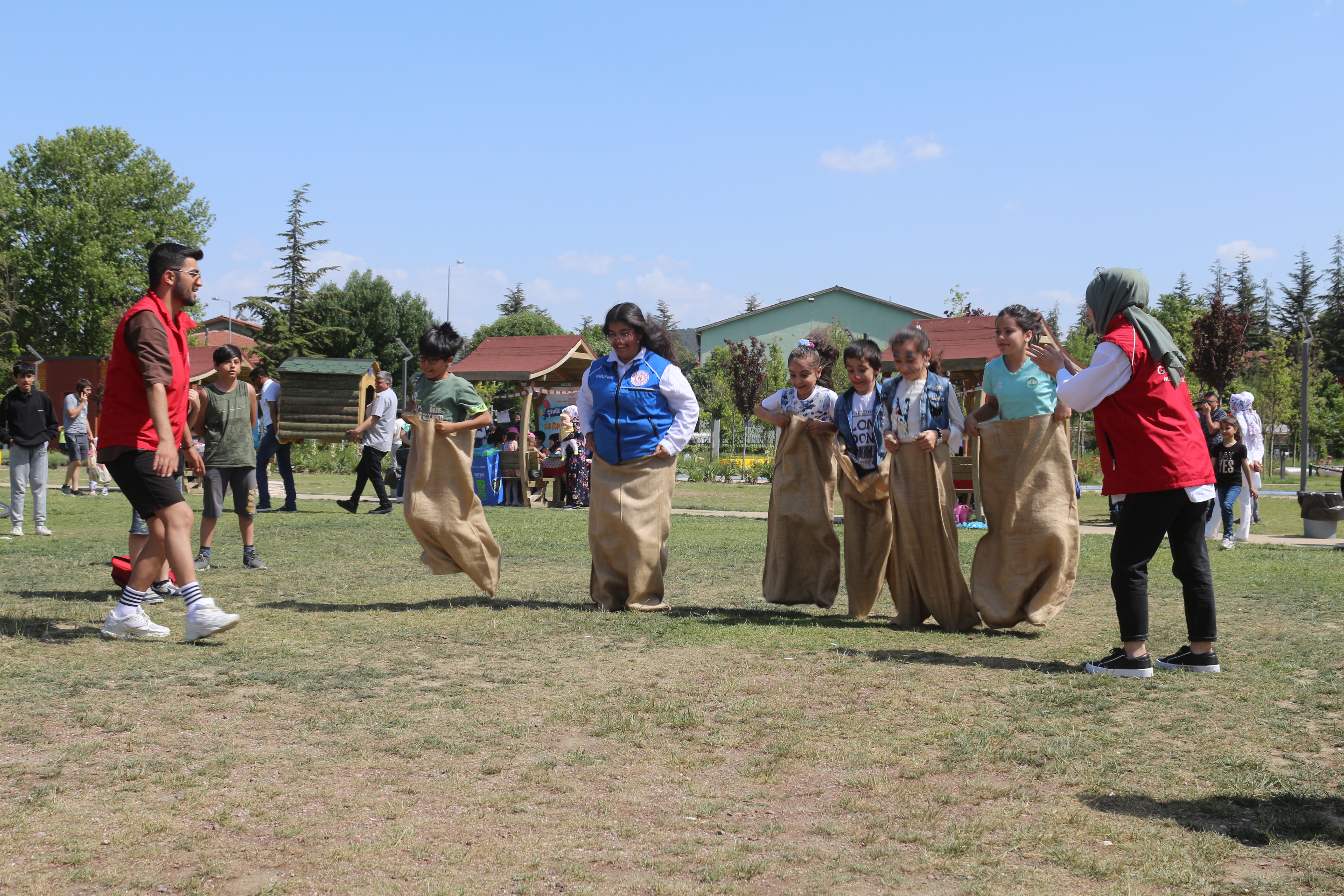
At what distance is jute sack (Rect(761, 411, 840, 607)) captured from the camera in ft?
24.5

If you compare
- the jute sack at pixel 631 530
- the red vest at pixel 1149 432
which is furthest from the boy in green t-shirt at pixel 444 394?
the red vest at pixel 1149 432

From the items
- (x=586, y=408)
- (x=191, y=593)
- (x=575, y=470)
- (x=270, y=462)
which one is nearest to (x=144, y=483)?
(x=191, y=593)

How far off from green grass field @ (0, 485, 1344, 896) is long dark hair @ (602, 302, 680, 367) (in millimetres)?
1770

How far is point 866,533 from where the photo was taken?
23.3 feet

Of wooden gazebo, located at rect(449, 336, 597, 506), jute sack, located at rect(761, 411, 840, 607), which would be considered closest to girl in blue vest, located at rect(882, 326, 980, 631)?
jute sack, located at rect(761, 411, 840, 607)

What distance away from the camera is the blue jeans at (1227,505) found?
12.5 metres

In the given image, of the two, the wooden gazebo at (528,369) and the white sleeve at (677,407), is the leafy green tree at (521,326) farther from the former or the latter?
the white sleeve at (677,407)

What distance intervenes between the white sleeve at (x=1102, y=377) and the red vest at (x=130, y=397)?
4584 mm

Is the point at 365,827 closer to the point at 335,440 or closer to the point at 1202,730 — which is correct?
the point at 1202,730

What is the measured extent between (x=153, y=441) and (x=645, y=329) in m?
3.06

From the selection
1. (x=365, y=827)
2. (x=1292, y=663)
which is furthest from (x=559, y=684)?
(x=1292, y=663)

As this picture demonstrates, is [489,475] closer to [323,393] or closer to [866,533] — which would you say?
[323,393]

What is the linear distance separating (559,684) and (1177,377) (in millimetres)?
3300

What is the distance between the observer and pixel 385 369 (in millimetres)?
63062
